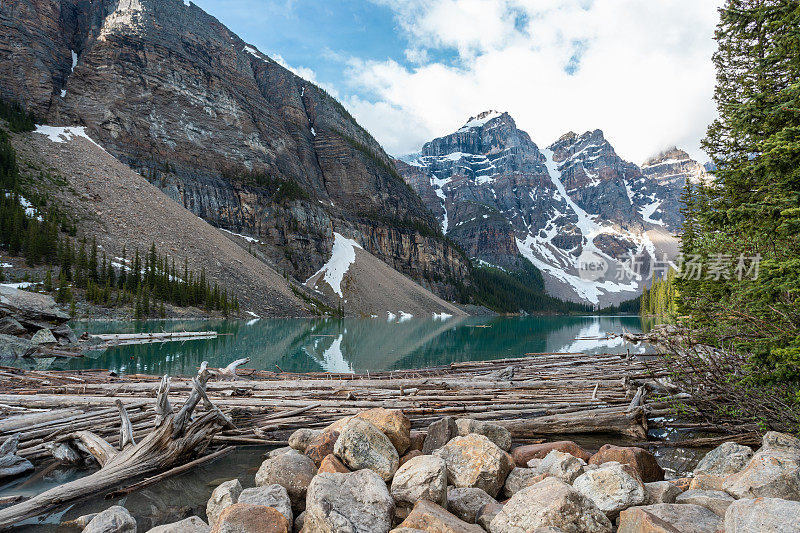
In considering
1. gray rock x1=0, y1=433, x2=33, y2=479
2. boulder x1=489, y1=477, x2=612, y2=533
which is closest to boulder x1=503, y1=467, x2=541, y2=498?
boulder x1=489, y1=477, x2=612, y2=533

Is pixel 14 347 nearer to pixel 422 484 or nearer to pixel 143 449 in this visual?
pixel 143 449

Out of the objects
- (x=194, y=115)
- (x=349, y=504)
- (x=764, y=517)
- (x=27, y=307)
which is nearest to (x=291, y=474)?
(x=349, y=504)

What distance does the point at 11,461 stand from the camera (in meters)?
7.12

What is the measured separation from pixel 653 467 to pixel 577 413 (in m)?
3.07

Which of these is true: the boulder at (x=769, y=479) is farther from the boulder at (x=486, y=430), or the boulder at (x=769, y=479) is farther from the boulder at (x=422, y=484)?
the boulder at (x=422, y=484)

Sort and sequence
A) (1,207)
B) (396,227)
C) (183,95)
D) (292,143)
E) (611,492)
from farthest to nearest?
(396,227) → (292,143) → (183,95) → (1,207) → (611,492)

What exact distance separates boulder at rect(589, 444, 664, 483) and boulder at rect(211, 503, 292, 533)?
17.6 feet

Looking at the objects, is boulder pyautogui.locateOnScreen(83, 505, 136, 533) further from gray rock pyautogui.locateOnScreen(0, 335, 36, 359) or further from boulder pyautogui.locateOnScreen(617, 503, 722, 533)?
gray rock pyautogui.locateOnScreen(0, 335, 36, 359)

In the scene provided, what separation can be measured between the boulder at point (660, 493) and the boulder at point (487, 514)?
1.92m

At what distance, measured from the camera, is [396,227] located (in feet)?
567

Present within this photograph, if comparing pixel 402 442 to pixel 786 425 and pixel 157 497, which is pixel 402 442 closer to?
pixel 157 497

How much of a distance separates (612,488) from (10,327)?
3650cm

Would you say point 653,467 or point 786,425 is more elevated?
point 786,425

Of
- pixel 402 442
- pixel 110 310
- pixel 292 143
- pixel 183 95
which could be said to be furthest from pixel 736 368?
pixel 292 143
